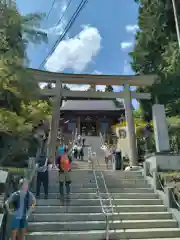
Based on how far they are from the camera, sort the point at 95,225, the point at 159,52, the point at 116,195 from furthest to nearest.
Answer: the point at 159,52 < the point at 116,195 < the point at 95,225

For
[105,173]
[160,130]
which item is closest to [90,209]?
[105,173]

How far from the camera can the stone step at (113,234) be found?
602cm

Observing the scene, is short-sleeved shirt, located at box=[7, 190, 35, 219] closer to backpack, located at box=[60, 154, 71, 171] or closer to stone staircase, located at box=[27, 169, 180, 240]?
stone staircase, located at box=[27, 169, 180, 240]

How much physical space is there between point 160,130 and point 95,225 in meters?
6.13

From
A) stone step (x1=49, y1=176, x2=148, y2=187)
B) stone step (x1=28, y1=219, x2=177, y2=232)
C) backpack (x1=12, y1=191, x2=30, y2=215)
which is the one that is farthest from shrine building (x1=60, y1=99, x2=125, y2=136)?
backpack (x1=12, y1=191, x2=30, y2=215)

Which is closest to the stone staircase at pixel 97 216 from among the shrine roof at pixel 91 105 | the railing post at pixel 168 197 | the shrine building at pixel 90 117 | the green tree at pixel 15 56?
the railing post at pixel 168 197

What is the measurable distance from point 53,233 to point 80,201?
176 centimetres

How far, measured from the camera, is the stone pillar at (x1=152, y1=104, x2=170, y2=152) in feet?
36.0

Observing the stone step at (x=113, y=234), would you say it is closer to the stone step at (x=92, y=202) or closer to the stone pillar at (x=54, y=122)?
the stone step at (x=92, y=202)

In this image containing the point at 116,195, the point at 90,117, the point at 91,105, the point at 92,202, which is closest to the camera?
the point at 92,202

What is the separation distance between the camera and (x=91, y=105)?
3234 centimetres

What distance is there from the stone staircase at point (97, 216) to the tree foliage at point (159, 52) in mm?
8464

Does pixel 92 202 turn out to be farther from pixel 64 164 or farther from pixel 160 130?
pixel 160 130

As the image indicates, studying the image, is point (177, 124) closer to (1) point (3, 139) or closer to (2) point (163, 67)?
(2) point (163, 67)
